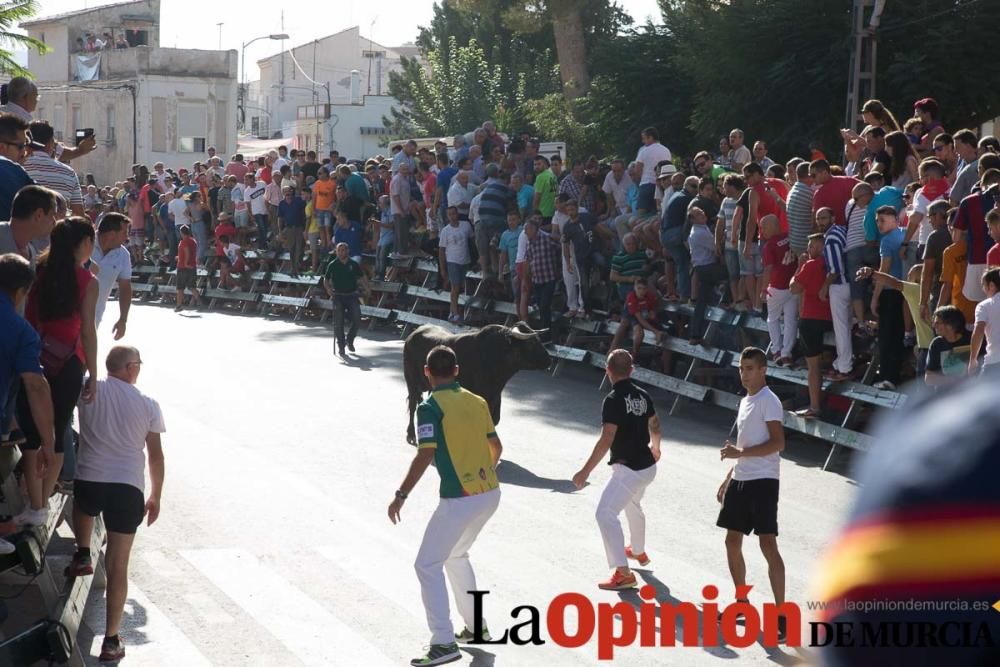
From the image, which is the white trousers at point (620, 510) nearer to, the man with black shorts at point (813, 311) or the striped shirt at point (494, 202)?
the man with black shorts at point (813, 311)

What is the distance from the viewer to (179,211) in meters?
33.7

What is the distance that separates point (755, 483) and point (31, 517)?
14.5ft

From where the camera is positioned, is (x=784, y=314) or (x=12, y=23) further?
(x=12, y=23)

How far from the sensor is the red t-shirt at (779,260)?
15.4 meters

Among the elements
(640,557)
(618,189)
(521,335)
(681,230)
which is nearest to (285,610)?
(640,557)

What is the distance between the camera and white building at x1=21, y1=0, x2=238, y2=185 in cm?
6219

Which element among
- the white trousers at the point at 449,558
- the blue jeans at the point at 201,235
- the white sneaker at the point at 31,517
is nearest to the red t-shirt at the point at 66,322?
the white sneaker at the point at 31,517

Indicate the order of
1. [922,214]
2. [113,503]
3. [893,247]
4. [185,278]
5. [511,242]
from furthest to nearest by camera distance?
[185,278] → [511,242] → [893,247] → [922,214] → [113,503]

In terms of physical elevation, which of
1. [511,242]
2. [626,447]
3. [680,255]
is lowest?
[626,447]

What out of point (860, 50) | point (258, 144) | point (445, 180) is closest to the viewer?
point (860, 50)

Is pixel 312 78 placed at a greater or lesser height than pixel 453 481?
greater

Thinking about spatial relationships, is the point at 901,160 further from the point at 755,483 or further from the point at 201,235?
the point at 201,235

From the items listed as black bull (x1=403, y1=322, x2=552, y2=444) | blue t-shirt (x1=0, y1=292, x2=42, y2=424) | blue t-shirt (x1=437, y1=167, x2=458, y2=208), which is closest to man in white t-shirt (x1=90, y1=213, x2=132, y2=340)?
blue t-shirt (x1=0, y1=292, x2=42, y2=424)

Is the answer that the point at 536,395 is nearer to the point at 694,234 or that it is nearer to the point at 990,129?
the point at 694,234
